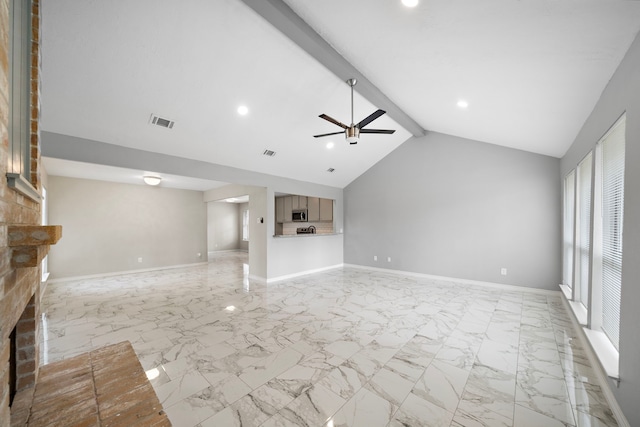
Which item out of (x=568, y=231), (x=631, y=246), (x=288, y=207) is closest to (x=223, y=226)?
(x=288, y=207)

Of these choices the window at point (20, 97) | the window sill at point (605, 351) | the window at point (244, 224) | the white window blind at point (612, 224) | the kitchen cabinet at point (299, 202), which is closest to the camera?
the window at point (20, 97)

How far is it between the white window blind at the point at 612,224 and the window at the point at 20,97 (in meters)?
3.83

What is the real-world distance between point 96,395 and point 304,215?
7.74 meters

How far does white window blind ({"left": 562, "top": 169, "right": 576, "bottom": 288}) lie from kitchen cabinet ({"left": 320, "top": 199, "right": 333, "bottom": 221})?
5.50 metres

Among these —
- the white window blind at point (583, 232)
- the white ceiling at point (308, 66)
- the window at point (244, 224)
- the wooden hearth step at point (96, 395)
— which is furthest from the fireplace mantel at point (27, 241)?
the window at point (244, 224)

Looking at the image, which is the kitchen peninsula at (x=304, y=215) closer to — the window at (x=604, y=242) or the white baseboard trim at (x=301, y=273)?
the white baseboard trim at (x=301, y=273)

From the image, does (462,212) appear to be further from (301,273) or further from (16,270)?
(16,270)

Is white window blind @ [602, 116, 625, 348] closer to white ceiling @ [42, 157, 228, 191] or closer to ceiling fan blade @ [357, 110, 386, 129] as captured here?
ceiling fan blade @ [357, 110, 386, 129]

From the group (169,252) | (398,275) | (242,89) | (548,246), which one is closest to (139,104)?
(242,89)

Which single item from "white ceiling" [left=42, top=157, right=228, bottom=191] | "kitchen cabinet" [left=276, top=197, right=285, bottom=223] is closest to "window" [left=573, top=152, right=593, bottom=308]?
"white ceiling" [left=42, top=157, right=228, bottom=191]

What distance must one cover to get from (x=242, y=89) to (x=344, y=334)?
3455 mm

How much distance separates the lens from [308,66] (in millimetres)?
3383

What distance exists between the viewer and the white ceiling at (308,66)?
2025 millimetres

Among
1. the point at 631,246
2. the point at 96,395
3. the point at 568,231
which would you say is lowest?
the point at 96,395
